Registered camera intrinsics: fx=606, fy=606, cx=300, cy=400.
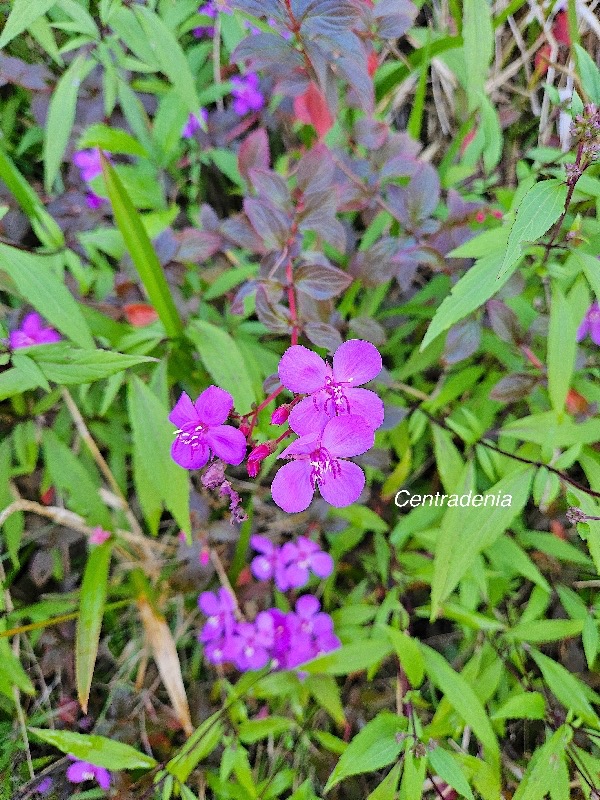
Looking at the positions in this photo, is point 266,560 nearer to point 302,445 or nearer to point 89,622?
point 89,622

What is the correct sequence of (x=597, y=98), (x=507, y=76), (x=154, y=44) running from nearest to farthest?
(x=597, y=98) → (x=154, y=44) → (x=507, y=76)

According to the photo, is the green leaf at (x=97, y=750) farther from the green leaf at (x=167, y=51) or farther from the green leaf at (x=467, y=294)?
the green leaf at (x=167, y=51)

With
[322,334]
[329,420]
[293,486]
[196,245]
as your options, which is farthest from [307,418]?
[196,245]

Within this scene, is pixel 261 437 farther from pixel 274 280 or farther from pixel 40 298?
pixel 40 298

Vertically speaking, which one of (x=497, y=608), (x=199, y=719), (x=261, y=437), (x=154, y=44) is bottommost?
(x=199, y=719)

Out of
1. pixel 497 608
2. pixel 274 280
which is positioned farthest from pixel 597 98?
pixel 497 608

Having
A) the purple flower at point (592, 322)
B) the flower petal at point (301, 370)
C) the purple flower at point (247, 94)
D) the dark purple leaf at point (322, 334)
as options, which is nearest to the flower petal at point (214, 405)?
the flower petal at point (301, 370)

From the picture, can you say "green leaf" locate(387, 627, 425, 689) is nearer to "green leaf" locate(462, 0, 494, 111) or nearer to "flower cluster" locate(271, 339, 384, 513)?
"flower cluster" locate(271, 339, 384, 513)
